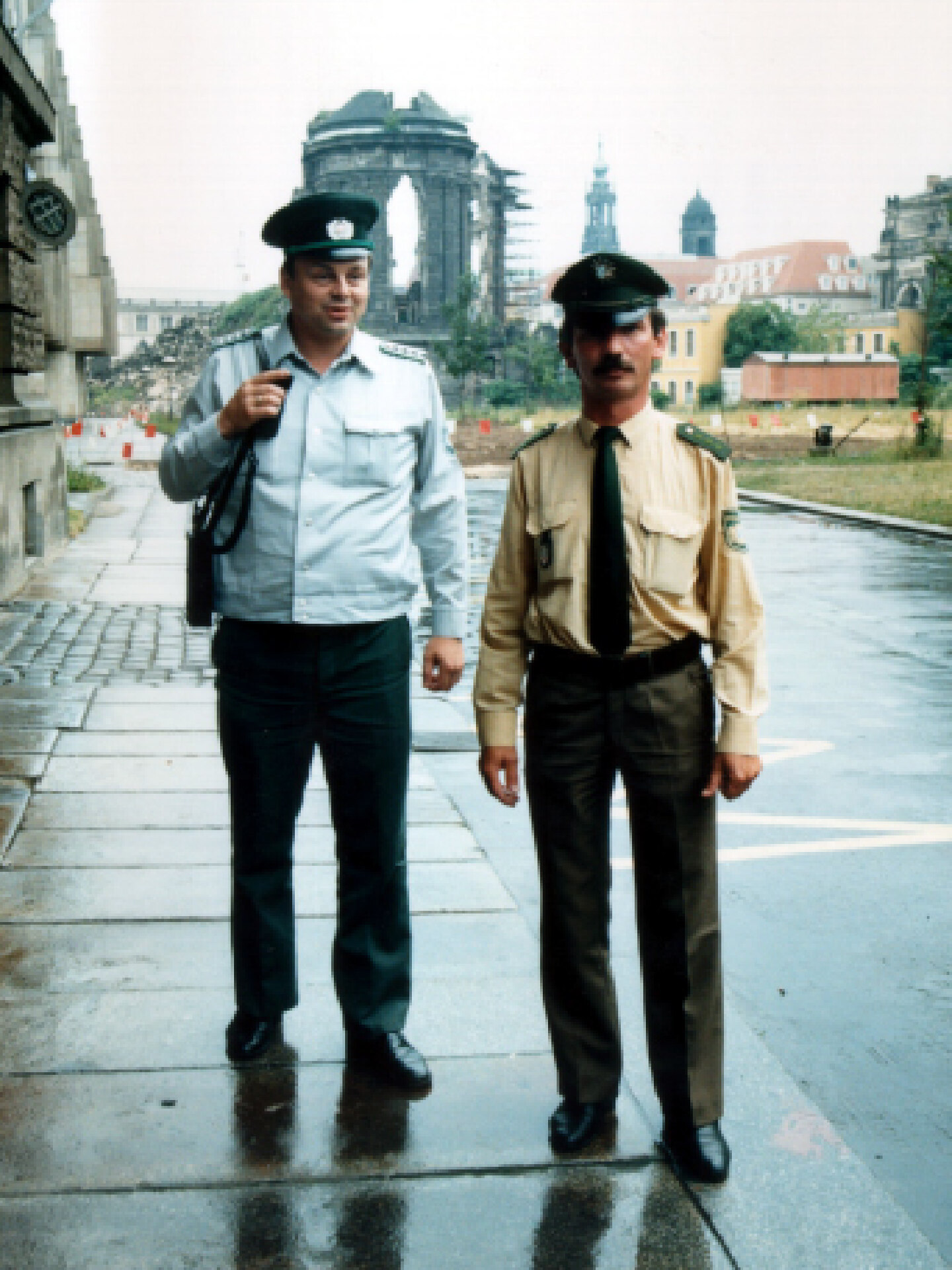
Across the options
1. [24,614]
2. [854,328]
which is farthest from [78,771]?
[854,328]

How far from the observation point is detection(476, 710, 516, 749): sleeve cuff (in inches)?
142

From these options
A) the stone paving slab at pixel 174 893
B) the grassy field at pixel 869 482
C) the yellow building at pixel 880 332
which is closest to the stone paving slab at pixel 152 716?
the stone paving slab at pixel 174 893

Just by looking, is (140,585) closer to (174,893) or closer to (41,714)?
(41,714)

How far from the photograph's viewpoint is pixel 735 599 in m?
3.43

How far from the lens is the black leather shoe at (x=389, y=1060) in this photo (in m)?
3.86

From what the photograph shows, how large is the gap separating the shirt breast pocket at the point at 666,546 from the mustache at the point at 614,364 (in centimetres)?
29

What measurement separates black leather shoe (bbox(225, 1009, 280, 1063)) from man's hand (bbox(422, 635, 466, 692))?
955 mm

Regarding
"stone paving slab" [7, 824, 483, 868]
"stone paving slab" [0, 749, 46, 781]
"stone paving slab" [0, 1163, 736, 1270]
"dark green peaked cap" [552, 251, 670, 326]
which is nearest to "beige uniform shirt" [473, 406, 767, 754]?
"dark green peaked cap" [552, 251, 670, 326]

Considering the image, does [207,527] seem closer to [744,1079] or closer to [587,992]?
[587,992]

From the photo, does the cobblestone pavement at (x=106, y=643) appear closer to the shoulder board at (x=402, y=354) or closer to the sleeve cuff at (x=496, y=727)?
the shoulder board at (x=402, y=354)

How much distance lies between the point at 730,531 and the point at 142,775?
443cm

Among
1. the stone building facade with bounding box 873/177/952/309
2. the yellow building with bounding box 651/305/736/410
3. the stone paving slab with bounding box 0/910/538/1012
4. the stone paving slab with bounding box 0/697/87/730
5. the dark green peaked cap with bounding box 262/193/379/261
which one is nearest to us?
the dark green peaked cap with bounding box 262/193/379/261

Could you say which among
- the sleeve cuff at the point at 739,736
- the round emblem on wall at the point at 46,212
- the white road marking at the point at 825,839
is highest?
the round emblem on wall at the point at 46,212

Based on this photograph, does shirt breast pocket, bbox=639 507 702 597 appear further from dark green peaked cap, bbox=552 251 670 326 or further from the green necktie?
dark green peaked cap, bbox=552 251 670 326
